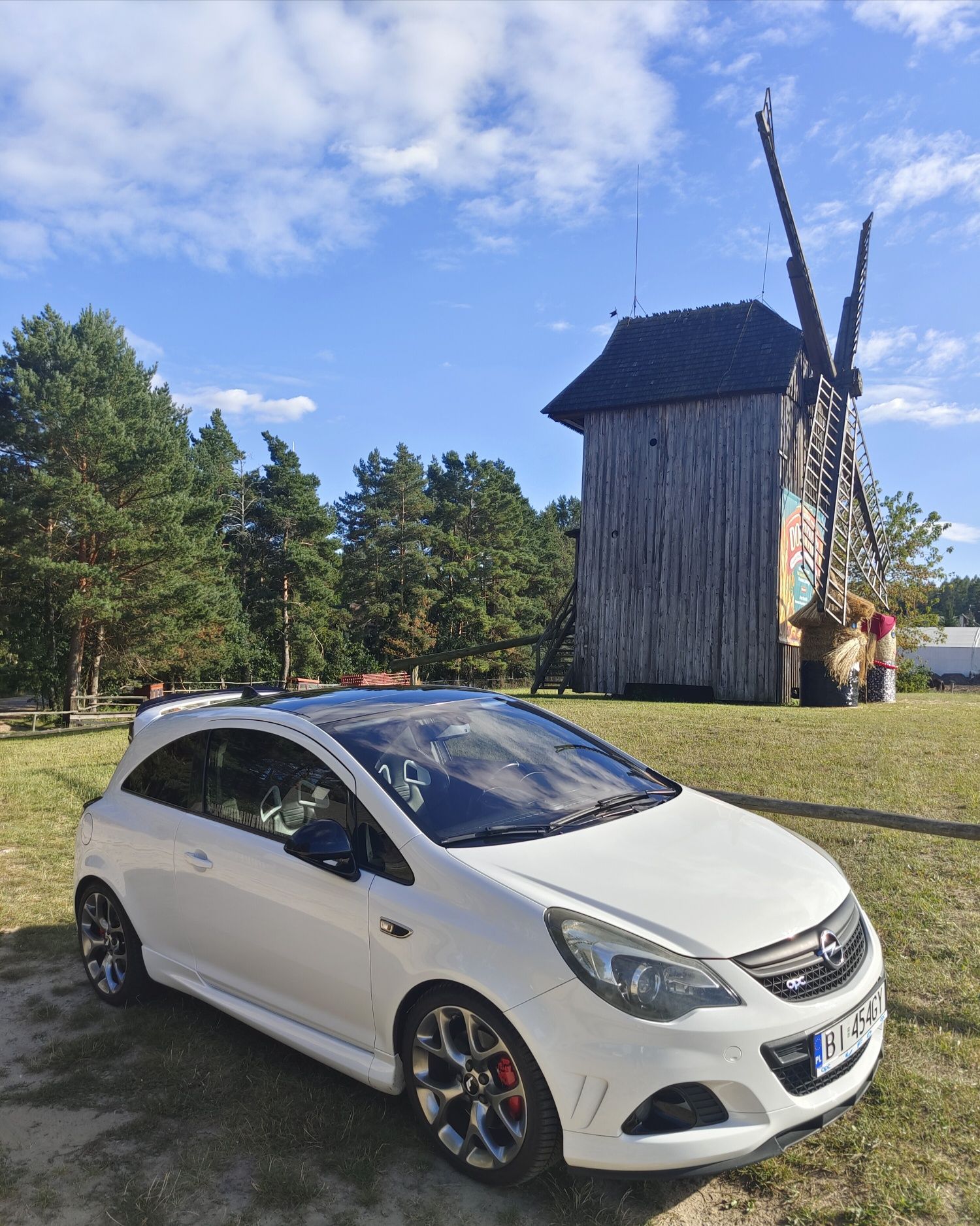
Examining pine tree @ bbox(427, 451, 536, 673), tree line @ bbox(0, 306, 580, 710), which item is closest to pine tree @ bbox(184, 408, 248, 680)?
tree line @ bbox(0, 306, 580, 710)

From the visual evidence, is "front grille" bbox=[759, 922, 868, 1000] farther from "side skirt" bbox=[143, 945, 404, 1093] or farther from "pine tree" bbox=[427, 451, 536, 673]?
"pine tree" bbox=[427, 451, 536, 673]

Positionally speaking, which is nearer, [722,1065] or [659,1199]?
[722,1065]

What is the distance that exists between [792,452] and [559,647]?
26.8 feet

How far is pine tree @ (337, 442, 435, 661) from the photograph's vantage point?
2176 inches

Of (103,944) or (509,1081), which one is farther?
(103,944)

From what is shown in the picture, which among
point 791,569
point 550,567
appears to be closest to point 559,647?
point 791,569

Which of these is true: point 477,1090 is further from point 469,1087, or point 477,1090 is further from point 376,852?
point 376,852

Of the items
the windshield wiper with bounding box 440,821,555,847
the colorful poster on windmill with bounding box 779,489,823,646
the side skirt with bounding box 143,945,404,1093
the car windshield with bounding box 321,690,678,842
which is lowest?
the side skirt with bounding box 143,945,404,1093

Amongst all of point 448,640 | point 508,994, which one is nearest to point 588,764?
point 508,994

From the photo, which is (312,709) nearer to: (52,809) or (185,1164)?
(185,1164)

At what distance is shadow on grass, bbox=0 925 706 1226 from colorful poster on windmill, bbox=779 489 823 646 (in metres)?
18.9

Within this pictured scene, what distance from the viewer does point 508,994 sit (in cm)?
278

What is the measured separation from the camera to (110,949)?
459cm

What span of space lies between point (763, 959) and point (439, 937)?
1059 millimetres
